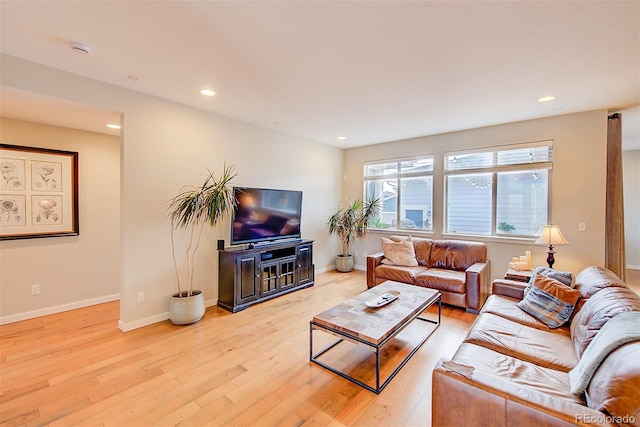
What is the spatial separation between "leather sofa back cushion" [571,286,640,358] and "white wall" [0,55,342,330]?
3955 millimetres

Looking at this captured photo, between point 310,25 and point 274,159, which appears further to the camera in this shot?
point 274,159

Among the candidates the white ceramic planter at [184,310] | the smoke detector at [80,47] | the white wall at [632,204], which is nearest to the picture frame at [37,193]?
the white ceramic planter at [184,310]

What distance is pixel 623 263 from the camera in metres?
3.75

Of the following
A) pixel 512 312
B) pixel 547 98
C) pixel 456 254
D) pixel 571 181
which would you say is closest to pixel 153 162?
pixel 512 312

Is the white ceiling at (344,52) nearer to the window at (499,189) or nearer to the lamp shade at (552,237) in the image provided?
the window at (499,189)

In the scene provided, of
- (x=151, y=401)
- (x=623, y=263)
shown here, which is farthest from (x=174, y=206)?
(x=623, y=263)

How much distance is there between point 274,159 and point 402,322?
3.43 meters

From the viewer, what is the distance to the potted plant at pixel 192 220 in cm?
334

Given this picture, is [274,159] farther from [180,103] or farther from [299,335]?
[299,335]

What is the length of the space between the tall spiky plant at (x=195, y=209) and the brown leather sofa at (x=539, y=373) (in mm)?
2950

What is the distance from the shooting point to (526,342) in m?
2.11

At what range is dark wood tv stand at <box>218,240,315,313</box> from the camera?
3.79 metres

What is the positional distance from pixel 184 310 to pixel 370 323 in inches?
89.3

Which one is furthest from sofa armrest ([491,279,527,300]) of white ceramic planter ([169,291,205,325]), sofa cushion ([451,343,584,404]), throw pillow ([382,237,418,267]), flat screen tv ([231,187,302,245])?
white ceramic planter ([169,291,205,325])
